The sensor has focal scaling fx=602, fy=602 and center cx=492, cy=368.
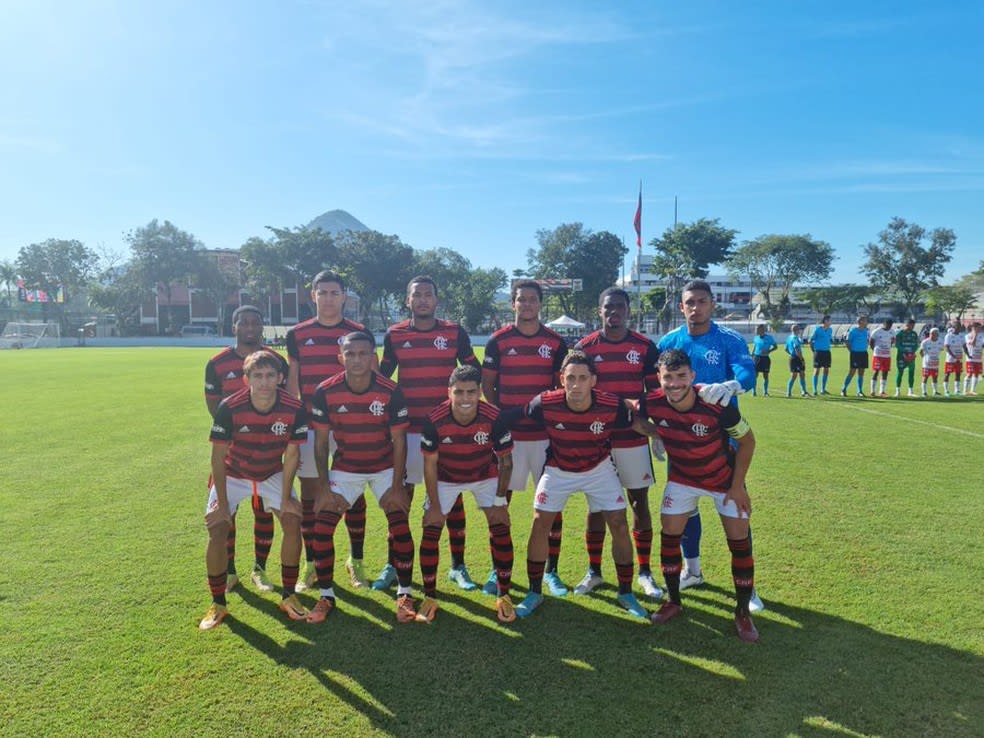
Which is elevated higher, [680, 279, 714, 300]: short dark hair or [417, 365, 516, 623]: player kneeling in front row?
[680, 279, 714, 300]: short dark hair

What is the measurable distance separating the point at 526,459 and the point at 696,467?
129cm

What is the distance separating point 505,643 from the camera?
376 cm

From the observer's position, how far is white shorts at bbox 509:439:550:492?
15.3 feet

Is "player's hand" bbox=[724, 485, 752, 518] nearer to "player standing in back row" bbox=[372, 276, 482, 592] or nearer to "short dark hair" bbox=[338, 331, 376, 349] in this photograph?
"player standing in back row" bbox=[372, 276, 482, 592]

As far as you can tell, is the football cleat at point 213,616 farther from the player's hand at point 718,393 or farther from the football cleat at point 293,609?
the player's hand at point 718,393

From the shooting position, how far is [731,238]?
1953 inches

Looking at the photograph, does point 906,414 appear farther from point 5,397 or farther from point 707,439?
point 5,397

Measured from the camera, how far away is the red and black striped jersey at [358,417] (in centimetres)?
434

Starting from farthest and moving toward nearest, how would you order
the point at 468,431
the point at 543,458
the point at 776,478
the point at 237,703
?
the point at 776,478 < the point at 543,458 < the point at 468,431 < the point at 237,703

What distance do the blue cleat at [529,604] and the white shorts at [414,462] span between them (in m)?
1.18

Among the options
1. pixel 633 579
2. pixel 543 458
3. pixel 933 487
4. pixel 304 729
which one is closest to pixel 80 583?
pixel 304 729

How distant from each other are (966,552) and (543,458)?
3.68 meters

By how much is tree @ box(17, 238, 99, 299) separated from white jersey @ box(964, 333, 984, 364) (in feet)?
262

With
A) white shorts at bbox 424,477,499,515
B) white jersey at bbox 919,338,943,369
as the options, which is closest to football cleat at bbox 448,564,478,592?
white shorts at bbox 424,477,499,515
